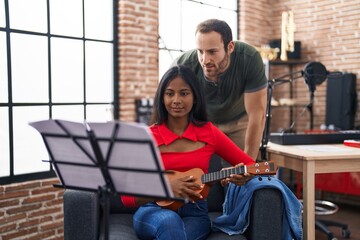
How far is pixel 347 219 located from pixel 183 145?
3.02m

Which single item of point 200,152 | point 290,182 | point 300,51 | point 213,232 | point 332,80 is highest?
point 300,51

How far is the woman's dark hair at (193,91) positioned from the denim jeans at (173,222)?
→ 0.45 meters

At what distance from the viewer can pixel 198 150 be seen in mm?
2287

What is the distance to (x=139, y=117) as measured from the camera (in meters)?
4.32

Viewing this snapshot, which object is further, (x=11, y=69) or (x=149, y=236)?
(x=11, y=69)

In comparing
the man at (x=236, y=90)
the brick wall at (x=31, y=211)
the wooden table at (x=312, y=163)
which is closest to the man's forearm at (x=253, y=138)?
the man at (x=236, y=90)

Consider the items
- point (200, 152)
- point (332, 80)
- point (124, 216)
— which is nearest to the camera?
point (200, 152)

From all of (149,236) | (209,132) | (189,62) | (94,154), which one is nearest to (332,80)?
(189,62)

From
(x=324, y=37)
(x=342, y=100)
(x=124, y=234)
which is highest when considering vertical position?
(x=324, y=37)

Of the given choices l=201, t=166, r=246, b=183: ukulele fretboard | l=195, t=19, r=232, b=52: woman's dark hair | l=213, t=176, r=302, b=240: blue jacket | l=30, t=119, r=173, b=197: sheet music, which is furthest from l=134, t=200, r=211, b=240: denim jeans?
l=195, t=19, r=232, b=52: woman's dark hair

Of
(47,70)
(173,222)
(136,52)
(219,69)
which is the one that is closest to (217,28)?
(219,69)

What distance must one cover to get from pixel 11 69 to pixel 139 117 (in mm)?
1306

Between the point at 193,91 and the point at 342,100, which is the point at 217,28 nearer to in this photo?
the point at 193,91

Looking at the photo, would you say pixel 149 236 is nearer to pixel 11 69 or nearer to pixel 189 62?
pixel 189 62
